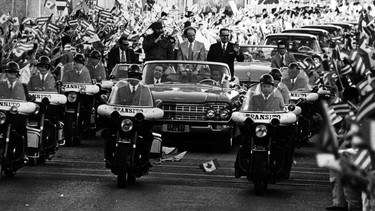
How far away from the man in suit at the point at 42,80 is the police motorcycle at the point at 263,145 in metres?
3.77

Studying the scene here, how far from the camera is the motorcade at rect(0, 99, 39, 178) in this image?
1584cm

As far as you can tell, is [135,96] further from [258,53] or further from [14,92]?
Answer: [258,53]

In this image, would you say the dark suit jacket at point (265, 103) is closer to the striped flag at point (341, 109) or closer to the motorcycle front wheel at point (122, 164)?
the motorcycle front wheel at point (122, 164)

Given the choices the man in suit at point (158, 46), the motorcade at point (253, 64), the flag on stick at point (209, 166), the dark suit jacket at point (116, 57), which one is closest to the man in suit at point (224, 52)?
the motorcade at point (253, 64)

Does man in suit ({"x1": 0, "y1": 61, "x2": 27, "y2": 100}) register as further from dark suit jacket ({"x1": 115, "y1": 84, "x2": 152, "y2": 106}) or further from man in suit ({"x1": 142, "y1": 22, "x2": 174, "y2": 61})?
man in suit ({"x1": 142, "y1": 22, "x2": 174, "y2": 61})

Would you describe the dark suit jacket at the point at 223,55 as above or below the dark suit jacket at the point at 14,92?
below

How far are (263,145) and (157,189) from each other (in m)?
1.32

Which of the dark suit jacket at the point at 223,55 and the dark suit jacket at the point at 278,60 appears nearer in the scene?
the dark suit jacket at the point at 223,55

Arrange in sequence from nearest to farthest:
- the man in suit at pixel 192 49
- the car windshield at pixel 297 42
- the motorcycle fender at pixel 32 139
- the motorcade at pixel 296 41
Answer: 1. the motorcycle fender at pixel 32 139
2. the man in suit at pixel 192 49
3. the motorcade at pixel 296 41
4. the car windshield at pixel 297 42

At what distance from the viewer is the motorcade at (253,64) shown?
27.3 meters

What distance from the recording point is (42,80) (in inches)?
751

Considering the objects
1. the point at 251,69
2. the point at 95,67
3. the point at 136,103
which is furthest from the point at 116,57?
the point at 136,103

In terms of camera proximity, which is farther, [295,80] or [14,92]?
[295,80]

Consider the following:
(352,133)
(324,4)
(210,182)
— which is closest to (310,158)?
(210,182)
